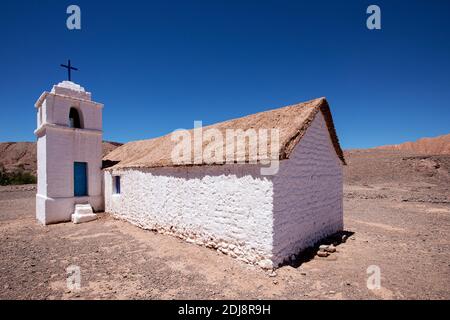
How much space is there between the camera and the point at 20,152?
60.1m

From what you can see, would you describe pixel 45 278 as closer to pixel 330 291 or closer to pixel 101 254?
pixel 101 254

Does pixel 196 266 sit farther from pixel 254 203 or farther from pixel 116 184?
pixel 116 184

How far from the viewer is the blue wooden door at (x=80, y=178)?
1300 centimetres

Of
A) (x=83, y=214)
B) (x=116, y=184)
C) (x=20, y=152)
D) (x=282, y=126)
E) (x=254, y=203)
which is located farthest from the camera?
(x=20, y=152)

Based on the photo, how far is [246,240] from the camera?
270 inches

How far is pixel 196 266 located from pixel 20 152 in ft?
238

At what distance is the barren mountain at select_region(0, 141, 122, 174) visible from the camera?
5621 cm

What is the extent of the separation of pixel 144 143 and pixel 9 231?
25.7 ft

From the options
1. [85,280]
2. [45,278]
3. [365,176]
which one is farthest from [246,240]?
[365,176]

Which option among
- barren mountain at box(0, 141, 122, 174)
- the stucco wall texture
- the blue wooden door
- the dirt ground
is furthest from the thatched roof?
barren mountain at box(0, 141, 122, 174)

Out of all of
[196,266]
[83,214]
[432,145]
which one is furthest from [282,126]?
[432,145]

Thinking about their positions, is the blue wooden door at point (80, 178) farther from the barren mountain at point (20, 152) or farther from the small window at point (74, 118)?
the barren mountain at point (20, 152)
